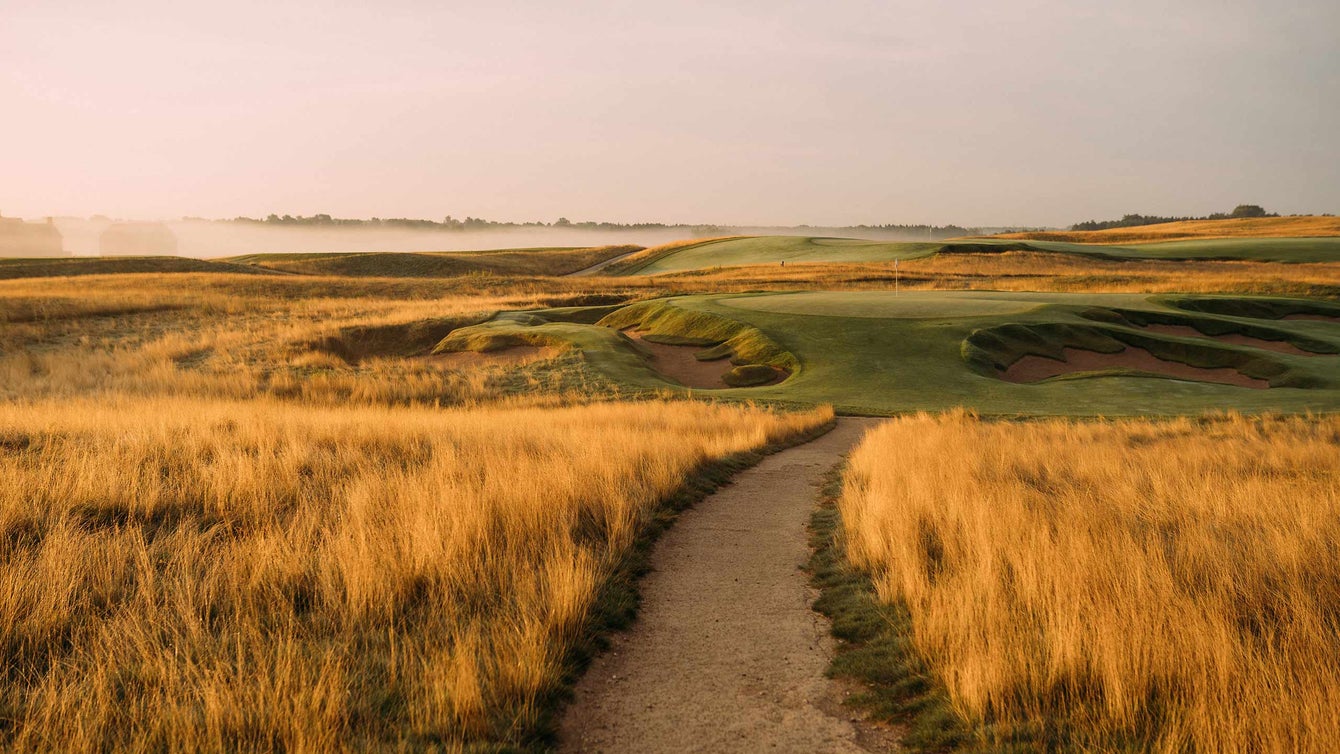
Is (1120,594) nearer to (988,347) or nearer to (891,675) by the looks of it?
(891,675)

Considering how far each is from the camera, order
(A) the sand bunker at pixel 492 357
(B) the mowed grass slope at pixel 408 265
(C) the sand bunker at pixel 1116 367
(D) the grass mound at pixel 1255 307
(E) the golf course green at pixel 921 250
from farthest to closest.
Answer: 1. (B) the mowed grass slope at pixel 408 265
2. (E) the golf course green at pixel 921 250
3. (D) the grass mound at pixel 1255 307
4. (A) the sand bunker at pixel 492 357
5. (C) the sand bunker at pixel 1116 367

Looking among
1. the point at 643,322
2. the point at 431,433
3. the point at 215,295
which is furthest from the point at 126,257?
the point at 431,433

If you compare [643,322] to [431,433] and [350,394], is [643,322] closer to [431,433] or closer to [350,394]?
[350,394]

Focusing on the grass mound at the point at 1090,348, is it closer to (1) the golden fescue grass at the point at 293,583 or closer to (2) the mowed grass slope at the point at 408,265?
(1) the golden fescue grass at the point at 293,583

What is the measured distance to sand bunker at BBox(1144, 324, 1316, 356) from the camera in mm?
31828

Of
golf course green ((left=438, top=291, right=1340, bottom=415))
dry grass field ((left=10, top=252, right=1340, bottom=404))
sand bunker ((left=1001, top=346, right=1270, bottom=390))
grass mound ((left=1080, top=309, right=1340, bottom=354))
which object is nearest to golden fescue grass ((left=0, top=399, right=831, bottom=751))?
dry grass field ((left=10, top=252, right=1340, bottom=404))

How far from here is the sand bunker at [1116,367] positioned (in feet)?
94.6

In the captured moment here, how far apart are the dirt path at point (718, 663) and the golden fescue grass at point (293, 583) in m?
0.47

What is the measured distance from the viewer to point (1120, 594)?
593 centimetres

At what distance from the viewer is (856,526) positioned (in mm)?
9266

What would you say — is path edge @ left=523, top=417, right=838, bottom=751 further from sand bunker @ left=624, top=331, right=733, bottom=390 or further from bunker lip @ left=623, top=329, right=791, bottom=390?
sand bunker @ left=624, top=331, right=733, bottom=390

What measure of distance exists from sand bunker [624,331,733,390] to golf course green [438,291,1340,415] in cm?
28

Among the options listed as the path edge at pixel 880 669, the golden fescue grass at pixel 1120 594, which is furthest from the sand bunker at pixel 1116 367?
the path edge at pixel 880 669

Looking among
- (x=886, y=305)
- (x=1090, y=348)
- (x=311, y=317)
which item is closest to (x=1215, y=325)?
(x=1090, y=348)
